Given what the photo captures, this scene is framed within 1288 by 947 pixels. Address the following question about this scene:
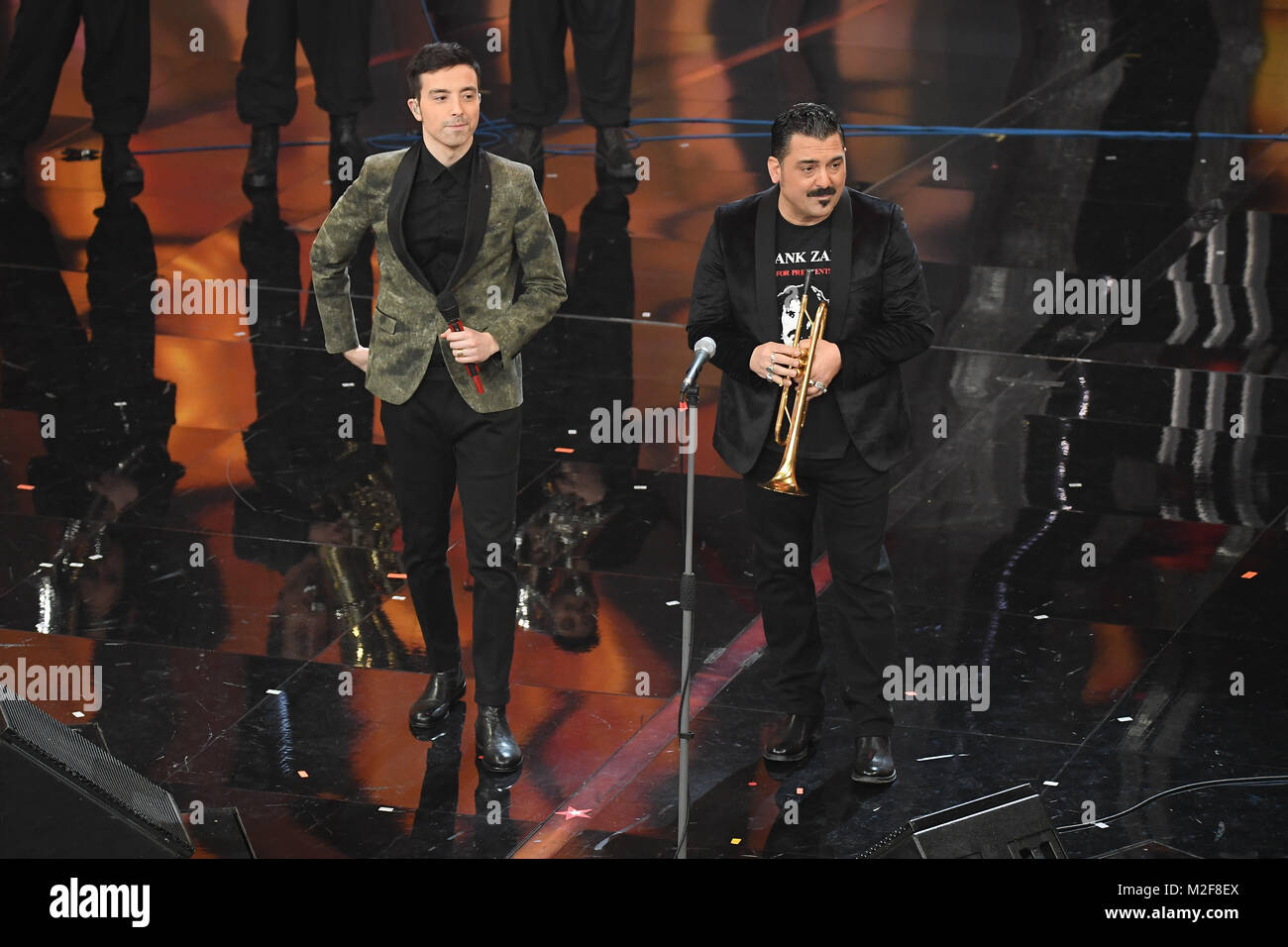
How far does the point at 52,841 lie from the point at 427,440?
175 cm

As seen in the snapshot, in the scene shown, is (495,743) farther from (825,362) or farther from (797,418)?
(825,362)

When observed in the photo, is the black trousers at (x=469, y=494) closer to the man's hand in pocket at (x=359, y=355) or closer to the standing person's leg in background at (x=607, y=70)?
the man's hand in pocket at (x=359, y=355)

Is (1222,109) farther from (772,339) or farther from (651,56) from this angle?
(772,339)

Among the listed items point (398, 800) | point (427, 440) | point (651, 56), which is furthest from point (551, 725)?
point (651, 56)

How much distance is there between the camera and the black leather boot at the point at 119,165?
37.3ft

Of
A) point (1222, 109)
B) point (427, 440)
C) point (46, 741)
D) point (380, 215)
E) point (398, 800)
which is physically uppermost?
point (1222, 109)

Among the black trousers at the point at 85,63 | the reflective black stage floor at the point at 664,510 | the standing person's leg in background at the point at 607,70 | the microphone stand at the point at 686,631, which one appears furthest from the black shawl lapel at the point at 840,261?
the black trousers at the point at 85,63

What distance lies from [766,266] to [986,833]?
178 centimetres

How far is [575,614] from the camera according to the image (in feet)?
21.6

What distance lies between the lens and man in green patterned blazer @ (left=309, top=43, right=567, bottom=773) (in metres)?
5.43

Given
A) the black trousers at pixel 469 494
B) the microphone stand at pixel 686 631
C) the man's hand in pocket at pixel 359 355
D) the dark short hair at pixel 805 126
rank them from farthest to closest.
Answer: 1. the man's hand in pocket at pixel 359 355
2. the black trousers at pixel 469 494
3. the dark short hair at pixel 805 126
4. the microphone stand at pixel 686 631

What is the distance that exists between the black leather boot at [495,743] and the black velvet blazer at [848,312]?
1057mm

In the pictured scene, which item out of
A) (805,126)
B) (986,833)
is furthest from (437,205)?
(986,833)

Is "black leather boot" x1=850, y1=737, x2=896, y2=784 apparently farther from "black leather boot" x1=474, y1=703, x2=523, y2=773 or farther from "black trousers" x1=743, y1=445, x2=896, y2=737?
"black leather boot" x1=474, y1=703, x2=523, y2=773
